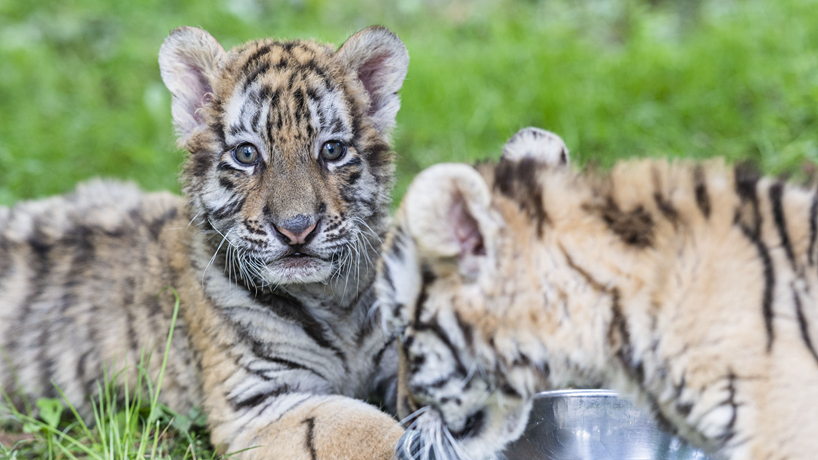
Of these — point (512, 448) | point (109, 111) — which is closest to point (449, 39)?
point (109, 111)

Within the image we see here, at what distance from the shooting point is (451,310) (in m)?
1.99

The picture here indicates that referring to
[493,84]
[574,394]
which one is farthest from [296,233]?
[493,84]

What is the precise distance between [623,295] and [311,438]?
1268 mm

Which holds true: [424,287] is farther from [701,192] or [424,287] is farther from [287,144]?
[287,144]

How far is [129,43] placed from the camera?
294 inches

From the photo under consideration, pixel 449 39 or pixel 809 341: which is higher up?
pixel 449 39

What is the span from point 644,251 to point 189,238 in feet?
6.40

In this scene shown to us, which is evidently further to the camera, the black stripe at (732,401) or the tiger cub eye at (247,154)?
the tiger cub eye at (247,154)

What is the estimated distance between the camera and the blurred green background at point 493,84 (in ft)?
17.0

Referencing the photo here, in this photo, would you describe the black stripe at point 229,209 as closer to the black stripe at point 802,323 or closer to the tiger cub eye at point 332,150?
the tiger cub eye at point 332,150

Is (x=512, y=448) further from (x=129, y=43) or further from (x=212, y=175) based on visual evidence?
(x=129, y=43)


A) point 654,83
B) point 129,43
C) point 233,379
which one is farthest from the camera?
point 129,43

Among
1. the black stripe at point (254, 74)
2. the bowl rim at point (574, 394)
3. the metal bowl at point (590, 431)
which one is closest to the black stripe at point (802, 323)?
the metal bowl at point (590, 431)

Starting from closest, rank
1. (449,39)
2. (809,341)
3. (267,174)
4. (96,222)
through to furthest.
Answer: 1. (809,341)
2. (267,174)
3. (96,222)
4. (449,39)
